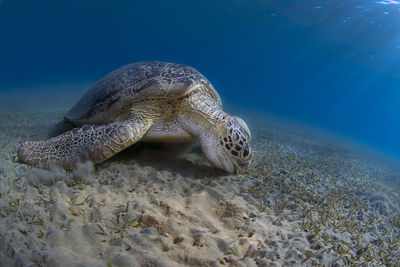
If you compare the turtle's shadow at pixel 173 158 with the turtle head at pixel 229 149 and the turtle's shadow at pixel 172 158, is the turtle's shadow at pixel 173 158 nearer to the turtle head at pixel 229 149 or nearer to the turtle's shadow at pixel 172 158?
the turtle's shadow at pixel 172 158

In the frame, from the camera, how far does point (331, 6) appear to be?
22453 mm

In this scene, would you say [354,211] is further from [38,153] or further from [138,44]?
[138,44]

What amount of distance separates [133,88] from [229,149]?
1.85m

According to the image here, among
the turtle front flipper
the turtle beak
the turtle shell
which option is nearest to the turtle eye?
the turtle beak

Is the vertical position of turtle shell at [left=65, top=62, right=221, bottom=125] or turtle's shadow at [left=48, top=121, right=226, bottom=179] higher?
turtle shell at [left=65, top=62, right=221, bottom=125]

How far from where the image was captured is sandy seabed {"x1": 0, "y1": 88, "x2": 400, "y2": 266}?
167 cm

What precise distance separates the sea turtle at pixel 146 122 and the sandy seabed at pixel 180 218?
237 mm

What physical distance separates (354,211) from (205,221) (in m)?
2.12

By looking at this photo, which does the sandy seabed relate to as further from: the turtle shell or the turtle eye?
the turtle shell

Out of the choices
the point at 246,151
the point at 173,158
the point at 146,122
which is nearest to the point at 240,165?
the point at 246,151

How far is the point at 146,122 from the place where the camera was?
3473 mm

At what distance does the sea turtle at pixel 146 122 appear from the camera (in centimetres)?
300

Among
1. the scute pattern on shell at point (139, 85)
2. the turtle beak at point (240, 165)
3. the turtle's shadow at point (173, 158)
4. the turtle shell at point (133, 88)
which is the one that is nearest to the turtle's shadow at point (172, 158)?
the turtle's shadow at point (173, 158)

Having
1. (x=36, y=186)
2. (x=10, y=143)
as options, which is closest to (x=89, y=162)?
(x=36, y=186)
